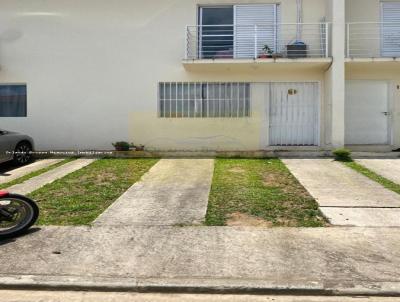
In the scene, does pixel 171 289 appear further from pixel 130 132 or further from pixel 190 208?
pixel 130 132

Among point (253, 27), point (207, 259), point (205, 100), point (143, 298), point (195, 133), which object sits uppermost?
point (253, 27)

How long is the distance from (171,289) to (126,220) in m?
2.33

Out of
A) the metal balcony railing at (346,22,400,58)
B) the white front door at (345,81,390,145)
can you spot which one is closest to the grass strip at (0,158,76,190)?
the white front door at (345,81,390,145)

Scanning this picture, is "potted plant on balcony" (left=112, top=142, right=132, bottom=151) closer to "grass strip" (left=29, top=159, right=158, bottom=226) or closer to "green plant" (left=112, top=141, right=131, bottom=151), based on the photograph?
"green plant" (left=112, top=141, right=131, bottom=151)

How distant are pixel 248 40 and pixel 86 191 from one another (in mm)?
7333

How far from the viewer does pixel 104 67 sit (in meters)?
13.6

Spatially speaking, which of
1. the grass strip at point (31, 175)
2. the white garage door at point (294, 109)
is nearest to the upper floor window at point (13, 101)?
the grass strip at point (31, 175)

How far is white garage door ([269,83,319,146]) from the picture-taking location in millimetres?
13555

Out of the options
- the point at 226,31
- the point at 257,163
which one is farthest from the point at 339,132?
the point at 226,31

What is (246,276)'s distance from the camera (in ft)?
15.0

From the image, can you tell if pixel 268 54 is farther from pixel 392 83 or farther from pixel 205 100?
pixel 392 83

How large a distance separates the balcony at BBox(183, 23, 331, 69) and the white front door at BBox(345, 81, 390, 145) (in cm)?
168

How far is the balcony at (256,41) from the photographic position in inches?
511

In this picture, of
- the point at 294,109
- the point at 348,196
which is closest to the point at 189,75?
the point at 294,109
